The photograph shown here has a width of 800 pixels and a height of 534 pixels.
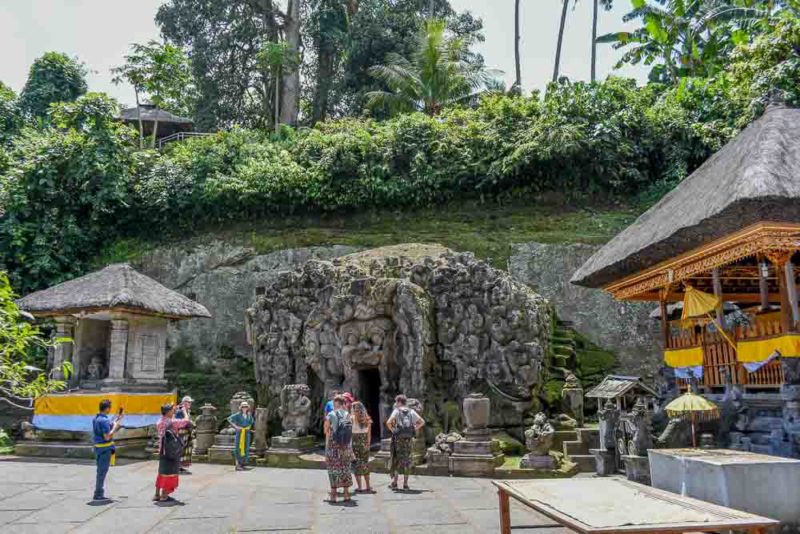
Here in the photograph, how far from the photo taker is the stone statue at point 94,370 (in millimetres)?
14977

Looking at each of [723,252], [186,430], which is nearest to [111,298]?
[186,430]

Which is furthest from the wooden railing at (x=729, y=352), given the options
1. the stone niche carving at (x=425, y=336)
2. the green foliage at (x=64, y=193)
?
the green foliage at (x=64, y=193)

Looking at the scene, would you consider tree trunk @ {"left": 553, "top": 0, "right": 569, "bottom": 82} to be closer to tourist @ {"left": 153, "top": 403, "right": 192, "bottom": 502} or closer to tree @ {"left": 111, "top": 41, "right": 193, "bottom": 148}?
tree @ {"left": 111, "top": 41, "right": 193, "bottom": 148}

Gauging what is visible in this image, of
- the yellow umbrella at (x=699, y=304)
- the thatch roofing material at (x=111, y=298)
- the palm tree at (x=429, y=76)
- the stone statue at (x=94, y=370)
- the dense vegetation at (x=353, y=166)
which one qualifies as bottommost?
the stone statue at (x=94, y=370)

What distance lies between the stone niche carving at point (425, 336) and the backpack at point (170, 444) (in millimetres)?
5480

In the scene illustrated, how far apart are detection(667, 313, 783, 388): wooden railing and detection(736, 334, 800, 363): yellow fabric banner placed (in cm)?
13

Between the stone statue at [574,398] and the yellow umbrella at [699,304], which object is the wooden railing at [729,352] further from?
the stone statue at [574,398]

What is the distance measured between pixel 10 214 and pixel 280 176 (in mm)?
9238

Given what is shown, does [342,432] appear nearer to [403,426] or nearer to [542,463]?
[403,426]

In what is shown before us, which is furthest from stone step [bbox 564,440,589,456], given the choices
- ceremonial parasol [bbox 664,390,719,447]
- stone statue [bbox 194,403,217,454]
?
stone statue [bbox 194,403,217,454]

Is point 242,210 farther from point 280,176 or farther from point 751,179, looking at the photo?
point 751,179

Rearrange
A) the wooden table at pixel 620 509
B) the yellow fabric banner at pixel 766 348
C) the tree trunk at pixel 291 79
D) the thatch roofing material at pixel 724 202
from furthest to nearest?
the tree trunk at pixel 291 79
the yellow fabric banner at pixel 766 348
the thatch roofing material at pixel 724 202
the wooden table at pixel 620 509

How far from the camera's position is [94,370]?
1498cm

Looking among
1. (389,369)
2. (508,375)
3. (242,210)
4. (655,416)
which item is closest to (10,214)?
(242,210)
